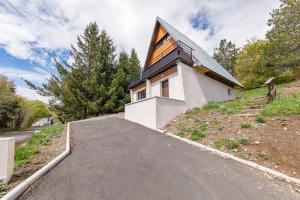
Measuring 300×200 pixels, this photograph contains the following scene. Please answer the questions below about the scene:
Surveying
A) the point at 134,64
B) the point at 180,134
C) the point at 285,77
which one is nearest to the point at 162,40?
the point at 134,64

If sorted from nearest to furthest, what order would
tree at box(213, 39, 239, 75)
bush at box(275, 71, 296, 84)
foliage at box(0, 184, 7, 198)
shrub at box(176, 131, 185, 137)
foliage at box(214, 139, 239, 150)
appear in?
1. foliage at box(0, 184, 7, 198)
2. foliage at box(214, 139, 239, 150)
3. shrub at box(176, 131, 185, 137)
4. bush at box(275, 71, 296, 84)
5. tree at box(213, 39, 239, 75)

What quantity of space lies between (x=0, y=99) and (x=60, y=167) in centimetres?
2896

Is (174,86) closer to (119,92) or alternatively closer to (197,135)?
(197,135)

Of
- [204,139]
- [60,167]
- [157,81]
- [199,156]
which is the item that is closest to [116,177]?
[60,167]

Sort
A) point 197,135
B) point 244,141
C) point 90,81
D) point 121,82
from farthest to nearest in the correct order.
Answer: point 121,82, point 90,81, point 197,135, point 244,141

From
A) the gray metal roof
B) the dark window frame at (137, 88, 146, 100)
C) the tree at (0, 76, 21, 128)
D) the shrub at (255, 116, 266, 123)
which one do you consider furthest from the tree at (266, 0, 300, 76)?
the tree at (0, 76, 21, 128)

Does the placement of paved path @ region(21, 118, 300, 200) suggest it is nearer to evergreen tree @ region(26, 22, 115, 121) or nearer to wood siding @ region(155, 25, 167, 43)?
wood siding @ region(155, 25, 167, 43)

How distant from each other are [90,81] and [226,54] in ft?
120

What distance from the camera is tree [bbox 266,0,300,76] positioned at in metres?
14.9

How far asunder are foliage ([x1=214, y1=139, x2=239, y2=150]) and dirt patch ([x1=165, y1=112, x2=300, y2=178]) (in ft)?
0.40

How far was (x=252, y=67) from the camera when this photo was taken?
21.6 meters

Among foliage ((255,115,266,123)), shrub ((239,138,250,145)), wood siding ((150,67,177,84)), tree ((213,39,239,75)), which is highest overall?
tree ((213,39,239,75))

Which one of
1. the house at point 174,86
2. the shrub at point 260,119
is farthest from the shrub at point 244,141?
the house at point 174,86

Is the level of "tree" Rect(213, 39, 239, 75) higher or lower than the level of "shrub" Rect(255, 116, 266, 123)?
higher
